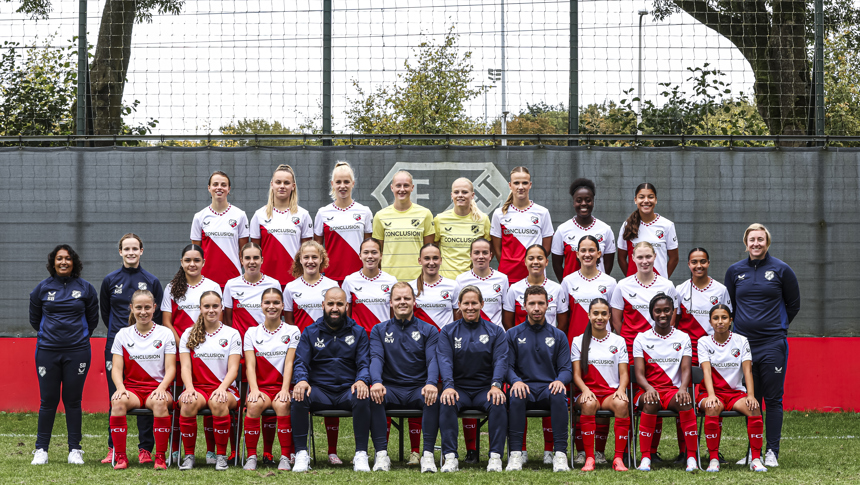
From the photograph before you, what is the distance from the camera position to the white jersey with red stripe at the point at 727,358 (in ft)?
19.7

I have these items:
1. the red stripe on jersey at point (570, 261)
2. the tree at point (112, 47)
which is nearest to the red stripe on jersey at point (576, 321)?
the red stripe on jersey at point (570, 261)

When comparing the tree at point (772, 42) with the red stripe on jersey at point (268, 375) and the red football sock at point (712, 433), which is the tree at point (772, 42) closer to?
the red football sock at point (712, 433)

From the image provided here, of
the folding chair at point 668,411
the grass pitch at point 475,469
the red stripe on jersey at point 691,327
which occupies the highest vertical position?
the red stripe on jersey at point 691,327

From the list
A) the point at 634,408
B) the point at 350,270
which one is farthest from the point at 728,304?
the point at 350,270

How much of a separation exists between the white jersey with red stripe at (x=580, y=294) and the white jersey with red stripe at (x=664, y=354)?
1.68ft

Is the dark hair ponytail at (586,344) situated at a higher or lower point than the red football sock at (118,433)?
higher

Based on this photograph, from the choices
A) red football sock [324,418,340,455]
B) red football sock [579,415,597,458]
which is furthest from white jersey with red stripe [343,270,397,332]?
red football sock [579,415,597,458]

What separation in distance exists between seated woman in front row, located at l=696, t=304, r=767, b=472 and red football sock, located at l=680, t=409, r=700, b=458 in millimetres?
131

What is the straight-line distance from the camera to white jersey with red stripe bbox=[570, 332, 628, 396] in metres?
6.01

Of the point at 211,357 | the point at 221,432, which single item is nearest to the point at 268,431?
the point at 221,432

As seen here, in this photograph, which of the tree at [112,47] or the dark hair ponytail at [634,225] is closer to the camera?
the dark hair ponytail at [634,225]

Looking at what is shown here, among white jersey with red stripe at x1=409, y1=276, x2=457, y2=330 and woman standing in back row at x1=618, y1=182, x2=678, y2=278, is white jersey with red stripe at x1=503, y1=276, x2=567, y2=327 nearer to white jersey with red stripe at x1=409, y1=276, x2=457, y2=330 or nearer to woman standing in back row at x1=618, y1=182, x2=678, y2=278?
white jersey with red stripe at x1=409, y1=276, x2=457, y2=330

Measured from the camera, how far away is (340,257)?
6.86m

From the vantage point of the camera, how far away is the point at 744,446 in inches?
275
